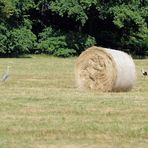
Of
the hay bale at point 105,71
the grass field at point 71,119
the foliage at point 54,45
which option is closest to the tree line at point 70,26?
the foliage at point 54,45

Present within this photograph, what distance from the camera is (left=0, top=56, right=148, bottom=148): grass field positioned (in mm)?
9117

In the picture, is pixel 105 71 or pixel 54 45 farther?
pixel 54 45

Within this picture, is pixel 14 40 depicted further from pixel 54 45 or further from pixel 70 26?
pixel 70 26

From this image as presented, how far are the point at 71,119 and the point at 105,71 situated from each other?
6011 mm

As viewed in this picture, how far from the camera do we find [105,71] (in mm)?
16984

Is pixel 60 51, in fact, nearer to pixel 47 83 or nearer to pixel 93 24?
pixel 93 24

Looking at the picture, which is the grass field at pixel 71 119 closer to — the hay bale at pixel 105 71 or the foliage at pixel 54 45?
the hay bale at pixel 105 71

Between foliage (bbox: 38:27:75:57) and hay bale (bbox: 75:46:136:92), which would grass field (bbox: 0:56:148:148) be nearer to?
hay bale (bbox: 75:46:136:92)

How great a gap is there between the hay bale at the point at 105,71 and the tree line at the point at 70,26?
2497cm

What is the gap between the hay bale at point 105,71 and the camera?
16.6 metres

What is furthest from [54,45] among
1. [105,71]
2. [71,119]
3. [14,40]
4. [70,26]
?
[71,119]

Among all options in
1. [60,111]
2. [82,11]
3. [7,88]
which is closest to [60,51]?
[82,11]

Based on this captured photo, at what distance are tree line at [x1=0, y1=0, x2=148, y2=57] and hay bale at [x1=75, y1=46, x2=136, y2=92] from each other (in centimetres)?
2497

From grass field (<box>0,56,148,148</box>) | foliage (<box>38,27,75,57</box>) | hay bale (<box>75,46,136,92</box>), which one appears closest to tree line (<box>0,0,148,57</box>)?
foliage (<box>38,27,75,57</box>)
